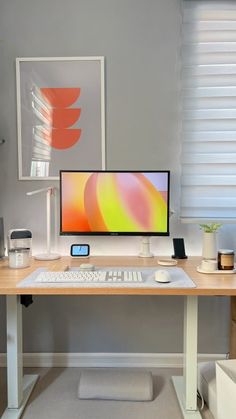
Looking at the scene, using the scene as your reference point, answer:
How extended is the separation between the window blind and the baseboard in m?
0.94

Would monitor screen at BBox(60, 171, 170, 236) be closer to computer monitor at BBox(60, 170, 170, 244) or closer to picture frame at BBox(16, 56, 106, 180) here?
computer monitor at BBox(60, 170, 170, 244)

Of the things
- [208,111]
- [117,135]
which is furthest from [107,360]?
[208,111]

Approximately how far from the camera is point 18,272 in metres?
1.76

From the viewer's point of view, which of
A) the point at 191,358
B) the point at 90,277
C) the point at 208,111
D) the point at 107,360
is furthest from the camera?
the point at 107,360

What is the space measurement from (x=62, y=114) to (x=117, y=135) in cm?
38

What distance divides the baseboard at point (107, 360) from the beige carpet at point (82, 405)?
0.15 m

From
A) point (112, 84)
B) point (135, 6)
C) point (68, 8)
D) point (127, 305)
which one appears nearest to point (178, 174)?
point (112, 84)

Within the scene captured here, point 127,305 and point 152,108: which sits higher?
point 152,108

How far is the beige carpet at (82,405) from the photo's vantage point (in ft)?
6.00

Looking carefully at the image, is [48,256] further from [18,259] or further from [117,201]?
[117,201]

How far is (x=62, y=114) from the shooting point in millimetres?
2244

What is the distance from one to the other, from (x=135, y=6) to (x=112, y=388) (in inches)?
91.2

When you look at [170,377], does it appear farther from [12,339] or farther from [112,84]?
[112,84]

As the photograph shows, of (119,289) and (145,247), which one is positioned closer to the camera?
(119,289)
